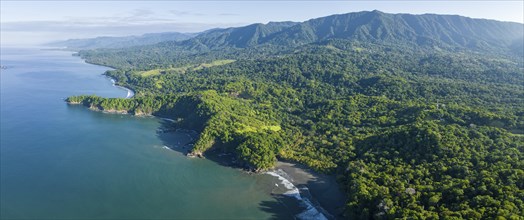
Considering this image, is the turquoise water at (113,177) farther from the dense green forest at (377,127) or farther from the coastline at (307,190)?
the dense green forest at (377,127)

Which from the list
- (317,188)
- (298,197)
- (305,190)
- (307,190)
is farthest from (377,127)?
(298,197)

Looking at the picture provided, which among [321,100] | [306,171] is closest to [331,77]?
[321,100]

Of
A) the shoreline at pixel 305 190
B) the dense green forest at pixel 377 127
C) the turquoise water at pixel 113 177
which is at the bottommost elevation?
the turquoise water at pixel 113 177

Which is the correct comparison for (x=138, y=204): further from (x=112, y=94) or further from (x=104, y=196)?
(x=112, y=94)

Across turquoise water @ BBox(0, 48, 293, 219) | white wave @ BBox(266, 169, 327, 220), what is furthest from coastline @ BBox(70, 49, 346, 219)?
turquoise water @ BBox(0, 48, 293, 219)

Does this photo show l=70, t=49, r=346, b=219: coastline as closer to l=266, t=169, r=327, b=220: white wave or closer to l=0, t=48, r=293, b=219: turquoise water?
l=266, t=169, r=327, b=220: white wave

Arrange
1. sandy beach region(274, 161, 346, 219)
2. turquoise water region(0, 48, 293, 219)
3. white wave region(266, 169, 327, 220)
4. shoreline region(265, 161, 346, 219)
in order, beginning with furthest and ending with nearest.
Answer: sandy beach region(274, 161, 346, 219), shoreline region(265, 161, 346, 219), turquoise water region(0, 48, 293, 219), white wave region(266, 169, 327, 220)

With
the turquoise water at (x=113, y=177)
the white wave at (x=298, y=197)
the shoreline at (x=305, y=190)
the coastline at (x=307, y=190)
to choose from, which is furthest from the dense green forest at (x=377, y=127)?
the turquoise water at (x=113, y=177)
